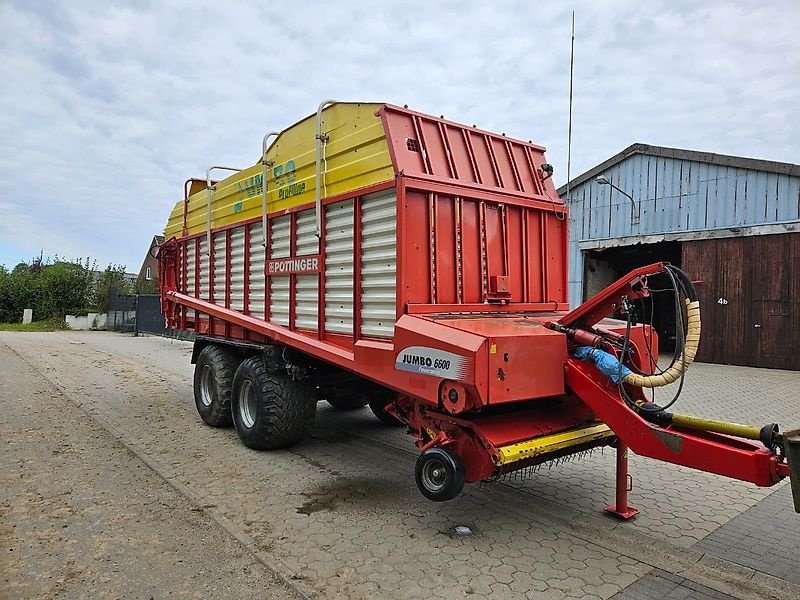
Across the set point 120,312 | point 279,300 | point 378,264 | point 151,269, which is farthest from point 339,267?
point 151,269

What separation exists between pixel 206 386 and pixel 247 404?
4.57 feet

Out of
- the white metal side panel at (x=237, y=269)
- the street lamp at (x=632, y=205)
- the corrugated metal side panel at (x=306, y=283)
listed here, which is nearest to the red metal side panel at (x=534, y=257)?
the corrugated metal side panel at (x=306, y=283)

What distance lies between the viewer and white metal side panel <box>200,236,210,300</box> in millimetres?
7848

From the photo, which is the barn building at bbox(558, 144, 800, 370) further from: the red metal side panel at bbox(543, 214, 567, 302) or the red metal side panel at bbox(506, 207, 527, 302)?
the red metal side panel at bbox(506, 207, 527, 302)

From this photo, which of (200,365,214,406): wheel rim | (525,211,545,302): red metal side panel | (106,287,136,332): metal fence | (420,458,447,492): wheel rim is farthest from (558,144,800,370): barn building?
(106,287,136,332): metal fence

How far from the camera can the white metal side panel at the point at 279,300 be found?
6082 millimetres

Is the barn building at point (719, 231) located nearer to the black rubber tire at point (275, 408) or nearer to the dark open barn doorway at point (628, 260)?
the dark open barn doorway at point (628, 260)

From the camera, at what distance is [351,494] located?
5.02m

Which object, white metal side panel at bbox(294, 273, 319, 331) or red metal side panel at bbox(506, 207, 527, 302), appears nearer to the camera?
red metal side panel at bbox(506, 207, 527, 302)

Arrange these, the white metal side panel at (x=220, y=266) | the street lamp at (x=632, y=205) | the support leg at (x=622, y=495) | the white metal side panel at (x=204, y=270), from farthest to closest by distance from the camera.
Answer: the street lamp at (x=632, y=205) → the white metal side panel at (x=204, y=270) → the white metal side panel at (x=220, y=266) → the support leg at (x=622, y=495)

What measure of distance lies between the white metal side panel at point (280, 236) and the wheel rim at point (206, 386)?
81.6 inches

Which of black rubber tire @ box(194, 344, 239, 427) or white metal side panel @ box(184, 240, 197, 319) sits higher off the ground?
white metal side panel @ box(184, 240, 197, 319)

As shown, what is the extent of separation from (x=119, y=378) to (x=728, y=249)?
1403 cm

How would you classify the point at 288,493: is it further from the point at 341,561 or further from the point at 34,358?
the point at 34,358
